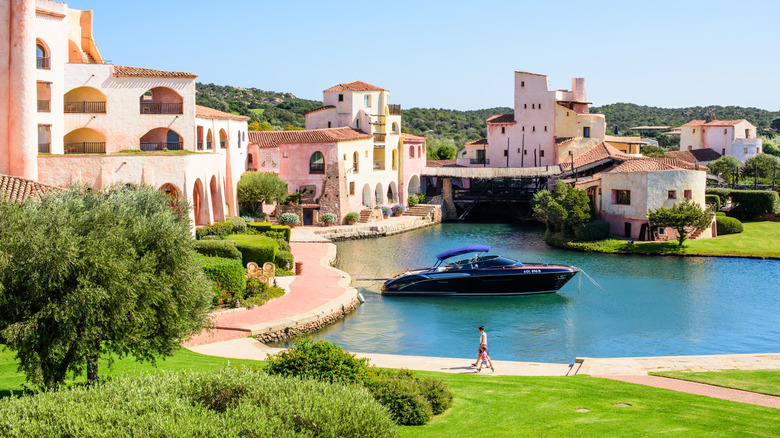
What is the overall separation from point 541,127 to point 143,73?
42.8 m

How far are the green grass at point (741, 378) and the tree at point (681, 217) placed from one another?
27.1m

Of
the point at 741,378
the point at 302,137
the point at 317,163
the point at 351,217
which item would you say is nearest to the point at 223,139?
the point at 302,137

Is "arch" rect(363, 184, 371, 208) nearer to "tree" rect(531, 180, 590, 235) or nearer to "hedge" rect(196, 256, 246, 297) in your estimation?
"tree" rect(531, 180, 590, 235)

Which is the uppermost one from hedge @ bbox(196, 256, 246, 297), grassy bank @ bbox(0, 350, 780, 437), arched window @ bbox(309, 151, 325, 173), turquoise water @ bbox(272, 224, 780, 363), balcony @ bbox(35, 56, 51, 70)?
balcony @ bbox(35, 56, 51, 70)

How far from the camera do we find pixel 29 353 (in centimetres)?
1345

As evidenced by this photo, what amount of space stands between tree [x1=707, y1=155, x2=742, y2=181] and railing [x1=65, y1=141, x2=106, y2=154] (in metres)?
60.8

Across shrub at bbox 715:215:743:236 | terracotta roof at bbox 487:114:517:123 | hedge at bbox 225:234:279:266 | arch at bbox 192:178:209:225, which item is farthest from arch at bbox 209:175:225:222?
terracotta roof at bbox 487:114:517:123

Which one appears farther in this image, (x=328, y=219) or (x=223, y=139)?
(x=328, y=219)

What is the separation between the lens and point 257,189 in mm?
50625

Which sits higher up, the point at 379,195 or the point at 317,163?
the point at 317,163

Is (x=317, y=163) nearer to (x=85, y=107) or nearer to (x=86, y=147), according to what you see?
(x=86, y=147)

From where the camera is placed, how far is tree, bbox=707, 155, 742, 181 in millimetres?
79938

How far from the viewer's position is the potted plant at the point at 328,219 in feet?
183

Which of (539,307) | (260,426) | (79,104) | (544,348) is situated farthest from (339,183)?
(260,426)
